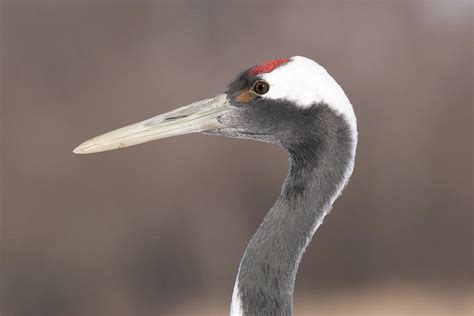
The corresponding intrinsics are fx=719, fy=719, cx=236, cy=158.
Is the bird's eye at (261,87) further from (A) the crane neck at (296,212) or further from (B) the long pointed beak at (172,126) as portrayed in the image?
(A) the crane neck at (296,212)

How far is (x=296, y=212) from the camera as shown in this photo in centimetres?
279

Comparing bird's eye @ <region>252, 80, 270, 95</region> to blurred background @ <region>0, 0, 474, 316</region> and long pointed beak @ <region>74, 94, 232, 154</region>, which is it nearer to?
long pointed beak @ <region>74, 94, 232, 154</region>

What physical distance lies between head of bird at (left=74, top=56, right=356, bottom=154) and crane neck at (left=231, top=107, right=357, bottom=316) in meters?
0.05

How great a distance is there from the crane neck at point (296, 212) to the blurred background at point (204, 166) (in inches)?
302

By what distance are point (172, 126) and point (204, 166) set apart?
7.84 metres

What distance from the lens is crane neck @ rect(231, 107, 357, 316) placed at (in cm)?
271

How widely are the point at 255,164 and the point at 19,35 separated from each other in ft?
12.8

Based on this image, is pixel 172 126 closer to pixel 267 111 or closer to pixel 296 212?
pixel 267 111

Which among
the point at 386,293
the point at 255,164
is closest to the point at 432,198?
the point at 386,293

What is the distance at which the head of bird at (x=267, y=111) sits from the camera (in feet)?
9.14

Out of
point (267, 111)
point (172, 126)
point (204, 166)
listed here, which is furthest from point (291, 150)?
point (204, 166)

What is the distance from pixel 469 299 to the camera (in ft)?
38.8

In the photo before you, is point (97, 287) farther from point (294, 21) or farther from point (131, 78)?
point (294, 21)

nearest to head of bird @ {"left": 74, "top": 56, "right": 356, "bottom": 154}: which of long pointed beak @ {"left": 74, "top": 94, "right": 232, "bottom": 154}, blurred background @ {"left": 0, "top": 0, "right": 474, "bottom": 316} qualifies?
long pointed beak @ {"left": 74, "top": 94, "right": 232, "bottom": 154}
